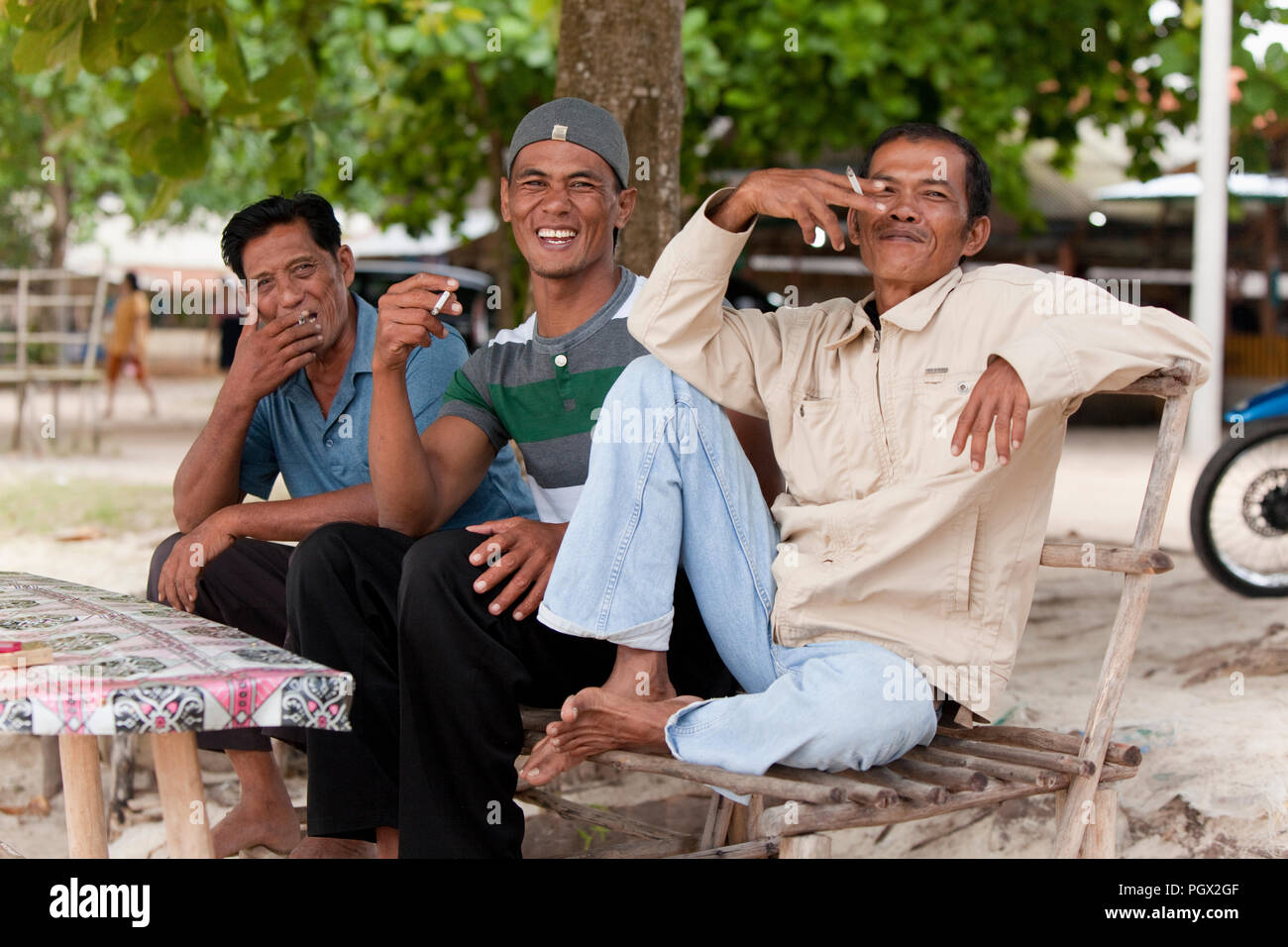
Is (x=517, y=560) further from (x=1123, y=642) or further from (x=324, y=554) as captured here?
(x=1123, y=642)

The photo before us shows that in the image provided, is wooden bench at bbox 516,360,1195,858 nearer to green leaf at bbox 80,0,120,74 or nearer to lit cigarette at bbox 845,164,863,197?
lit cigarette at bbox 845,164,863,197

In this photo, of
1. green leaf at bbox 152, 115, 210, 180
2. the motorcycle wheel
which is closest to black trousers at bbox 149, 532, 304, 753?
green leaf at bbox 152, 115, 210, 180

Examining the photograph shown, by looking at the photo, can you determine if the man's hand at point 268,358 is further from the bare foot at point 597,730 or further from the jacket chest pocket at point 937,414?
the jacket chest pocket at point 937,414

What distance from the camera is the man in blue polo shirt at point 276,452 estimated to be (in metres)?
2.76

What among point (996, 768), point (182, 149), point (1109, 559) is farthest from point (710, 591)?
point (182, 149)

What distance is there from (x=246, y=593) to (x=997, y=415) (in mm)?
1631

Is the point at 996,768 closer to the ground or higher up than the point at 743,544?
closer to the ground

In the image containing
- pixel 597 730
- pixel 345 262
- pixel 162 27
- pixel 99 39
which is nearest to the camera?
pixel 597 730

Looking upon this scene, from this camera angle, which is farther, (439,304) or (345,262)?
(345,262)

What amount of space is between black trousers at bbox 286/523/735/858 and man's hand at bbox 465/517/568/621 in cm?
3

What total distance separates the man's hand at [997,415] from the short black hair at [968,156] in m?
0.47

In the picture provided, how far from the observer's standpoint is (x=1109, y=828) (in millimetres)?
2232

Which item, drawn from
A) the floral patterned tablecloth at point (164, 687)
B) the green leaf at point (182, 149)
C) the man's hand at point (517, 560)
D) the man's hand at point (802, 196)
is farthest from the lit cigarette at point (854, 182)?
the green leaf at point (182, 149)

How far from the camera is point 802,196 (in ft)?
7.30
